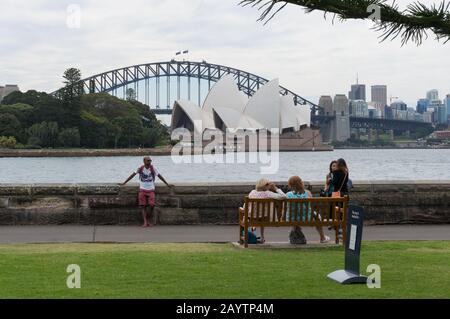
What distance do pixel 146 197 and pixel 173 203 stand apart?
0.47 meters

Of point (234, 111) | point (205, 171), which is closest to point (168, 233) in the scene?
point (205, 171)

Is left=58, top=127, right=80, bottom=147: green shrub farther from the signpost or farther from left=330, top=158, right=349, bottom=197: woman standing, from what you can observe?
the signpost

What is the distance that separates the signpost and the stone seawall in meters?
4.93

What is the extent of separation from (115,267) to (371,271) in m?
2.37

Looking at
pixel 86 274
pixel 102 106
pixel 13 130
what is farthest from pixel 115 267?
pixel 102 106

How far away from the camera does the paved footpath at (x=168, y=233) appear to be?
10.8m

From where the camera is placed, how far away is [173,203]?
12516 millimetres

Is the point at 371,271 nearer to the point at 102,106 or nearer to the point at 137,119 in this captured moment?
the point at 137,119

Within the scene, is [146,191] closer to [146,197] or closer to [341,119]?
[146,197]

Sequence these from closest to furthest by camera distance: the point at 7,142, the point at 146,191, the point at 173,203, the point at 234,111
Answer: the point at 146,191 → the point at 173,203 → the point at 234,111 → the point at 7,142

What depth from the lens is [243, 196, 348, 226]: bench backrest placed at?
967 centimetres

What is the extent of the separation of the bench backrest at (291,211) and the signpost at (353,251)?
2008mm
